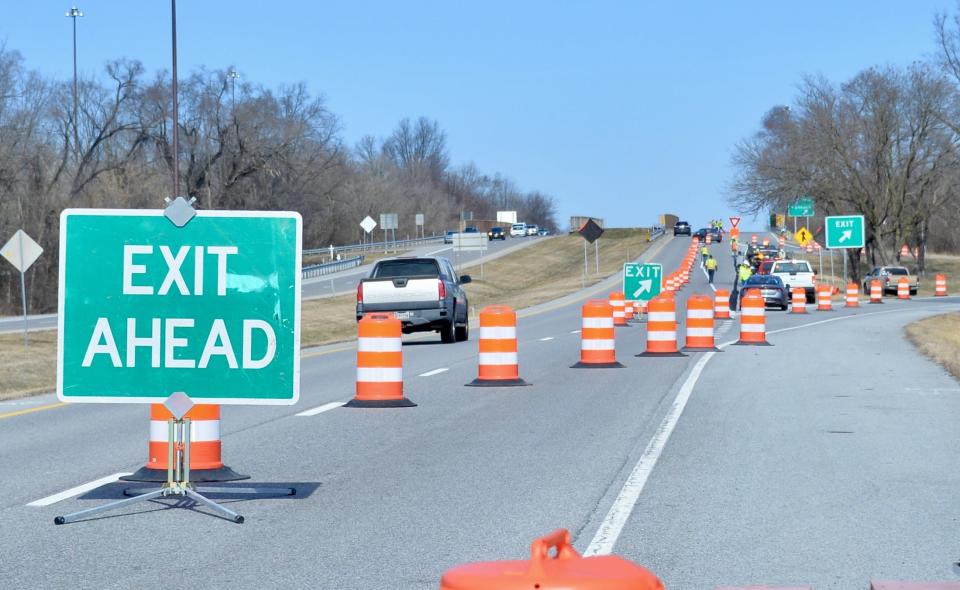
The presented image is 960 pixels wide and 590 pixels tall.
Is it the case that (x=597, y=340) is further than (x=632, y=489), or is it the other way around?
(x=597, y=340)

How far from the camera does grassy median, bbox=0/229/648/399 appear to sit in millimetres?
24875

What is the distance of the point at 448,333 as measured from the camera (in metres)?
30.9

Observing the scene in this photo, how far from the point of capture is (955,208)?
7744cm

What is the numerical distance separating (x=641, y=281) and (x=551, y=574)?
113ft

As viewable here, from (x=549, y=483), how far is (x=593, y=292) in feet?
183

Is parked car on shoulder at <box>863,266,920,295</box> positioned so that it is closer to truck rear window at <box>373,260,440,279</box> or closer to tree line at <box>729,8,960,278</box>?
tree line at <box>729,8,960,278</box>

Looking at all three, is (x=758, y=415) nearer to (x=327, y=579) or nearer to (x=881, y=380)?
(x=881, y=380)

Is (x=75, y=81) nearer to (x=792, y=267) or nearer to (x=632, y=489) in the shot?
(x=792, y=267)

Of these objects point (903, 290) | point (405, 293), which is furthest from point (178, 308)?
point (903, 290)

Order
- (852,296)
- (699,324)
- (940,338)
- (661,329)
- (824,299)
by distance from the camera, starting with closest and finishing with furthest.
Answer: (661,329) < (699,324) < (940,338) < (824,299) < (852,296)

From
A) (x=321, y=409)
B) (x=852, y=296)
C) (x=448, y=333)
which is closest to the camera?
(x=321, y=409)

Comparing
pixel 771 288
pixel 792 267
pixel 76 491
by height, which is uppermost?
pixel 792 267

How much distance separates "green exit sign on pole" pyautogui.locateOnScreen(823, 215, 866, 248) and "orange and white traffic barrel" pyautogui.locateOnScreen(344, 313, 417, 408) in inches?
2097

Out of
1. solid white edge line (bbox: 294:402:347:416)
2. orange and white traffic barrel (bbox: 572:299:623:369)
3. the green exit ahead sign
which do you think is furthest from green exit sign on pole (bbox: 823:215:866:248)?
the green exit ahead sign
